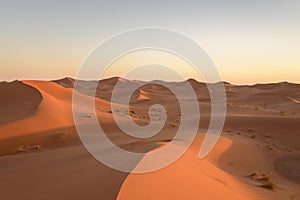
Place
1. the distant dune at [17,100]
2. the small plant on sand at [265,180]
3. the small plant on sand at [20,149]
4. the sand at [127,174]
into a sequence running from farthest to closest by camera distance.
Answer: the distant dune at [17,100] → the small plant on sand at [20,149] → the small plant on sand at [265,180] → the sand at [127,174]

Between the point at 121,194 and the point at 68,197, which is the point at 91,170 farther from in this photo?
the point at 121,194

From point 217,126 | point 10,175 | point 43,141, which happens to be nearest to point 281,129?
point 217,126

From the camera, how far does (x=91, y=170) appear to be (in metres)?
5.73

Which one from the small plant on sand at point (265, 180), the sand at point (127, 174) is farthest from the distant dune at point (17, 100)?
the small plant on sand at point (265, 180)

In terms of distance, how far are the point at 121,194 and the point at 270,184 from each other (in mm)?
4737

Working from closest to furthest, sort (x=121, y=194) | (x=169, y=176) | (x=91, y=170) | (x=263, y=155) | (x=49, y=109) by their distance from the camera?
(x=121, y=194) → (x=169, y=176) → (x=91, y=170) → (x=263, y=155) → (x=49, y=109)

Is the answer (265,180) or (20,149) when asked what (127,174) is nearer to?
(265,180)

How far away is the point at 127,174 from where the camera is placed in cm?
491

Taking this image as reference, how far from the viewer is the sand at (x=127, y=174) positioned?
466cm

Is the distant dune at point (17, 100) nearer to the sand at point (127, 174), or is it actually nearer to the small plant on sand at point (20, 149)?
the sand at point (127, 174)

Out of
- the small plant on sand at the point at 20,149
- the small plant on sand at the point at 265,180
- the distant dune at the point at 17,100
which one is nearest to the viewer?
the small plant on sand at the point at 265,180

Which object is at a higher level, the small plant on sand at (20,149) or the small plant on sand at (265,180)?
the small plant on sand at (265,180)

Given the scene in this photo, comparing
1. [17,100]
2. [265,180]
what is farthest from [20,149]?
[17,100]

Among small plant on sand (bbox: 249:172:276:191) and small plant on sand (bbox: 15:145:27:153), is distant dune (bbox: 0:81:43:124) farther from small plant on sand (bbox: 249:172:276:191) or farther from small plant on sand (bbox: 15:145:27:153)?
small plant on sand (bbox: 249:172:276:191)
